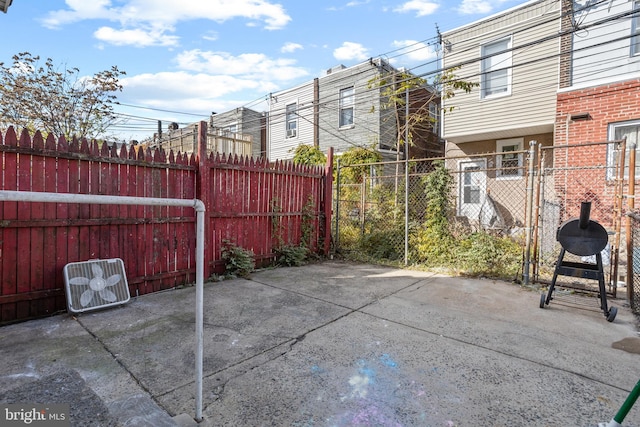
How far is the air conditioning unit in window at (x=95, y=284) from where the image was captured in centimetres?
352

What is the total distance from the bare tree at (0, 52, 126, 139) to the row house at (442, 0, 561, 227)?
927 centimetres

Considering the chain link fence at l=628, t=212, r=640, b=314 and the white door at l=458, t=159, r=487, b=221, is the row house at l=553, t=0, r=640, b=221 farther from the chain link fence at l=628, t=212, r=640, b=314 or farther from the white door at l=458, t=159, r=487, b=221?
the chain link fence at l=628, t=212, r=640, b=314

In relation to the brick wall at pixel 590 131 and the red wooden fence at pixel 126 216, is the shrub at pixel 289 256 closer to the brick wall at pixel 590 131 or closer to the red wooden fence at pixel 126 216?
the red wooden fence at pixel 126 216

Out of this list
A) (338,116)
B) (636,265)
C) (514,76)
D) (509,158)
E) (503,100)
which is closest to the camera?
(636,265)

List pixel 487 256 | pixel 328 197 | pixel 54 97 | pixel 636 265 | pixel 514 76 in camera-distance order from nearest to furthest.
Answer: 1. pixel 636 265
2. pixel 487 256
3. pixel 328 197
4. pixel 54 97
5. pixel 514 76

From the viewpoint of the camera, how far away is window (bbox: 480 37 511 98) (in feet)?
32.0

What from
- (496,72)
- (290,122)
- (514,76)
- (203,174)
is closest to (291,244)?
(203,174)

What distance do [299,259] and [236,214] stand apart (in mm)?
1603

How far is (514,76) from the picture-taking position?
9555 mm

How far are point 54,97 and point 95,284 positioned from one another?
6.78 meters

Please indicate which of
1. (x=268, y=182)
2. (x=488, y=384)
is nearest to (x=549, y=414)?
(x=488, y=384)

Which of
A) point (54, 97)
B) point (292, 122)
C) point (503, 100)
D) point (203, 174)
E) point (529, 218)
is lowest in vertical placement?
point (529, 218)

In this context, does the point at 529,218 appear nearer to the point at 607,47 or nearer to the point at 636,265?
the point at 636,265

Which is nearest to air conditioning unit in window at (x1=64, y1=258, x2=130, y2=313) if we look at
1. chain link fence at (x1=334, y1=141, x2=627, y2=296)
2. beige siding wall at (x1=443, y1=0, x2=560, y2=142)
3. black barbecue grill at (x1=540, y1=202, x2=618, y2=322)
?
chain link fence at (x1=334, y1=141, x2=627, y2=296)
